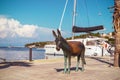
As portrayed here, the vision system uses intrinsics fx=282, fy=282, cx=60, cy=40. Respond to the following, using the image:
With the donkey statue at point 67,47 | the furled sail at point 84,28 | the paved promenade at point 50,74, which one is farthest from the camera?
the furled sail at point 84,28

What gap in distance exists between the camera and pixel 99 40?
50750mm

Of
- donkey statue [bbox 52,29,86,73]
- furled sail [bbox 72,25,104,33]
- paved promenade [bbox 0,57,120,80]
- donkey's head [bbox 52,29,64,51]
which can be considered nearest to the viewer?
paved promenade [bbox 0,57,120,80]

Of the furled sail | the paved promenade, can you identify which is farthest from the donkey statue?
the furled sail

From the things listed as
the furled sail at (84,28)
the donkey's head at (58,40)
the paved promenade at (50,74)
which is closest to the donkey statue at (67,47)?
the donkey's head at (58,40)

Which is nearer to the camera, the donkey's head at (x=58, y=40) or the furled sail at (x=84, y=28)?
the donkey's head at (x=58, y=40)

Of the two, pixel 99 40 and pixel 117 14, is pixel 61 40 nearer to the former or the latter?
pixel 117 14

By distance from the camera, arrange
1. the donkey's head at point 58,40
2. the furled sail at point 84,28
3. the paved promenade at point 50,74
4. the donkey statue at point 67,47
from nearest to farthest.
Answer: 1. the paved promenade at point 50,74
2. the donkey's head at point 58,40
3. the donkey statue at point 67,47
4. the furled sail at point 84,28

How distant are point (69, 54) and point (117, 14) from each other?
21.5 ft

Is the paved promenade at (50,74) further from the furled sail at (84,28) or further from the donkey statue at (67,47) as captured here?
the furled sail at (84,28)

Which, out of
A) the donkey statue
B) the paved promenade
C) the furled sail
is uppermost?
the furled sail

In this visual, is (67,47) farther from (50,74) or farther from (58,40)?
(50,74)

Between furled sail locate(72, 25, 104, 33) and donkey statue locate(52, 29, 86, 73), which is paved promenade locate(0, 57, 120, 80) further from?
furled sail locate(72, 25, 104, 33)

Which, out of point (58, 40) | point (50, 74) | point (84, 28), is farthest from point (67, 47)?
point (84, 28)

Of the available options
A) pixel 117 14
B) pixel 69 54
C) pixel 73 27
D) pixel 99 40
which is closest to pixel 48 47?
pixel 99 40
